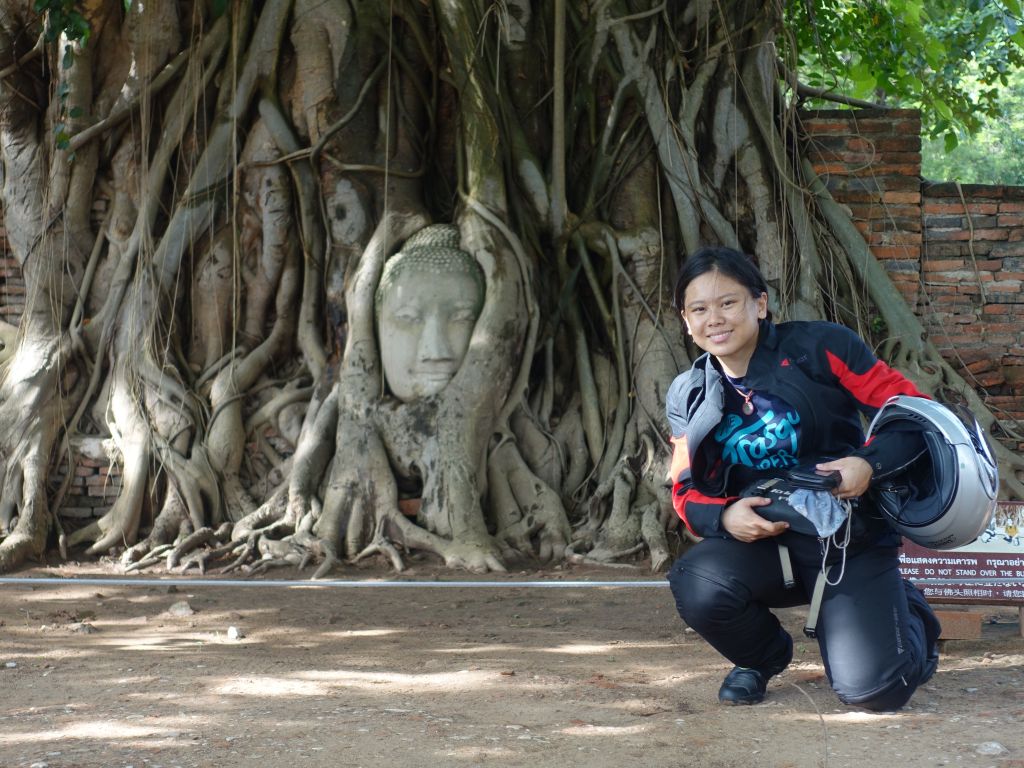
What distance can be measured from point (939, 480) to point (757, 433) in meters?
0.43

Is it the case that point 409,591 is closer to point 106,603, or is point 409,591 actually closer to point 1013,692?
point 106,603

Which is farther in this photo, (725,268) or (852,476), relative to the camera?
(725,268)

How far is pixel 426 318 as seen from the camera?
548cm

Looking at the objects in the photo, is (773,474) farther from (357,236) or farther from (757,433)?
(357,236)

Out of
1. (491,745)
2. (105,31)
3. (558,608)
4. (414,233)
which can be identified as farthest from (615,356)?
(491,745)

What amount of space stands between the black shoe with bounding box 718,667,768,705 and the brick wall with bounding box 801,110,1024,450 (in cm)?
380

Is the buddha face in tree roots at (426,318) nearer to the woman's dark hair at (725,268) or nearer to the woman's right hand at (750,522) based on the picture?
the woman's dark hair at (725,268)


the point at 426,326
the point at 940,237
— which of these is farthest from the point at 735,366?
the point at 940,237

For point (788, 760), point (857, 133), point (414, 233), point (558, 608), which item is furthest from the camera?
point (857, 133)

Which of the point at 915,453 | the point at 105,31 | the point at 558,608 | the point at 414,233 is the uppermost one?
the point at 105,31

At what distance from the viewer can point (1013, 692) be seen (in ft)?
9.80

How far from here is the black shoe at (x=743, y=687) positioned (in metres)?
2.90

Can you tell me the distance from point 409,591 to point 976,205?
12.4 feet

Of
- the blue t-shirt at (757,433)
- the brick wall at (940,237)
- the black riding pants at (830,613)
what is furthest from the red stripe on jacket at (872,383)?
the brick wall at (940,237)
